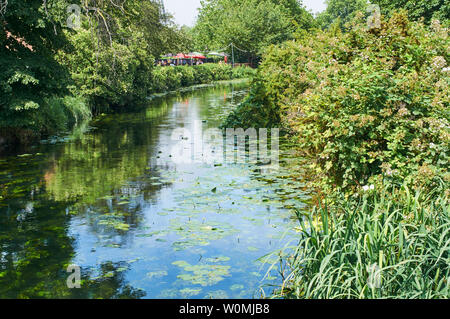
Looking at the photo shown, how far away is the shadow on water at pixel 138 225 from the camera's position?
22.8 ft

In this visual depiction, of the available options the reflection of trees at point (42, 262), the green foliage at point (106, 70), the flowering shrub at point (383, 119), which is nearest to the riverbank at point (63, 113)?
the green foliage at point (106, 70)

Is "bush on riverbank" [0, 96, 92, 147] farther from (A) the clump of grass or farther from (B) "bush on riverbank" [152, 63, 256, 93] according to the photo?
(B) "bush on riverbank" [152, 63, 256, 93]

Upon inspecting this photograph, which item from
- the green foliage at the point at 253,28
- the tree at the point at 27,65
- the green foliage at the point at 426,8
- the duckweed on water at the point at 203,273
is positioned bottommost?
the duckweed on water at the point at 203,273

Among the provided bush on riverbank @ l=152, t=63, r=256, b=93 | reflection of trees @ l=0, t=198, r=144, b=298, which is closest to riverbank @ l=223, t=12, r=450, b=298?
reflection of trees @ l=0, t=198, r=144, b=298

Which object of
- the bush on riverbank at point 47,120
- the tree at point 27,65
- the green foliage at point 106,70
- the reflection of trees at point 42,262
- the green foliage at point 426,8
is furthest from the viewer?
the green foliage at point 426,8

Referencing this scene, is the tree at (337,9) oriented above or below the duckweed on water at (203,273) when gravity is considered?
above

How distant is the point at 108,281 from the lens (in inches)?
274

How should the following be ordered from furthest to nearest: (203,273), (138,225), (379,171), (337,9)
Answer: (337,9), (138,225), (379,171), (203,273)

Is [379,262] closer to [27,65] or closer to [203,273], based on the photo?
[203,273]

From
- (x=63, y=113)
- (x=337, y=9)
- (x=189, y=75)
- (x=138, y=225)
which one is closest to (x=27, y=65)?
(x=63, y=113)

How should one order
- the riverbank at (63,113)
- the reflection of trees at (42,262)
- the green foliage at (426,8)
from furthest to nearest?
the green foliage at (426,8) → the riverbank at (63,113) → the reflection of trees at (42,262)

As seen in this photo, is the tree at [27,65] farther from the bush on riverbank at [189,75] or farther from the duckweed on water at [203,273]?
the bush on riverbank at [189,75]

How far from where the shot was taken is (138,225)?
30.9 ft

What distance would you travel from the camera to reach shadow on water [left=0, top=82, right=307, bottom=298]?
6.96 m
